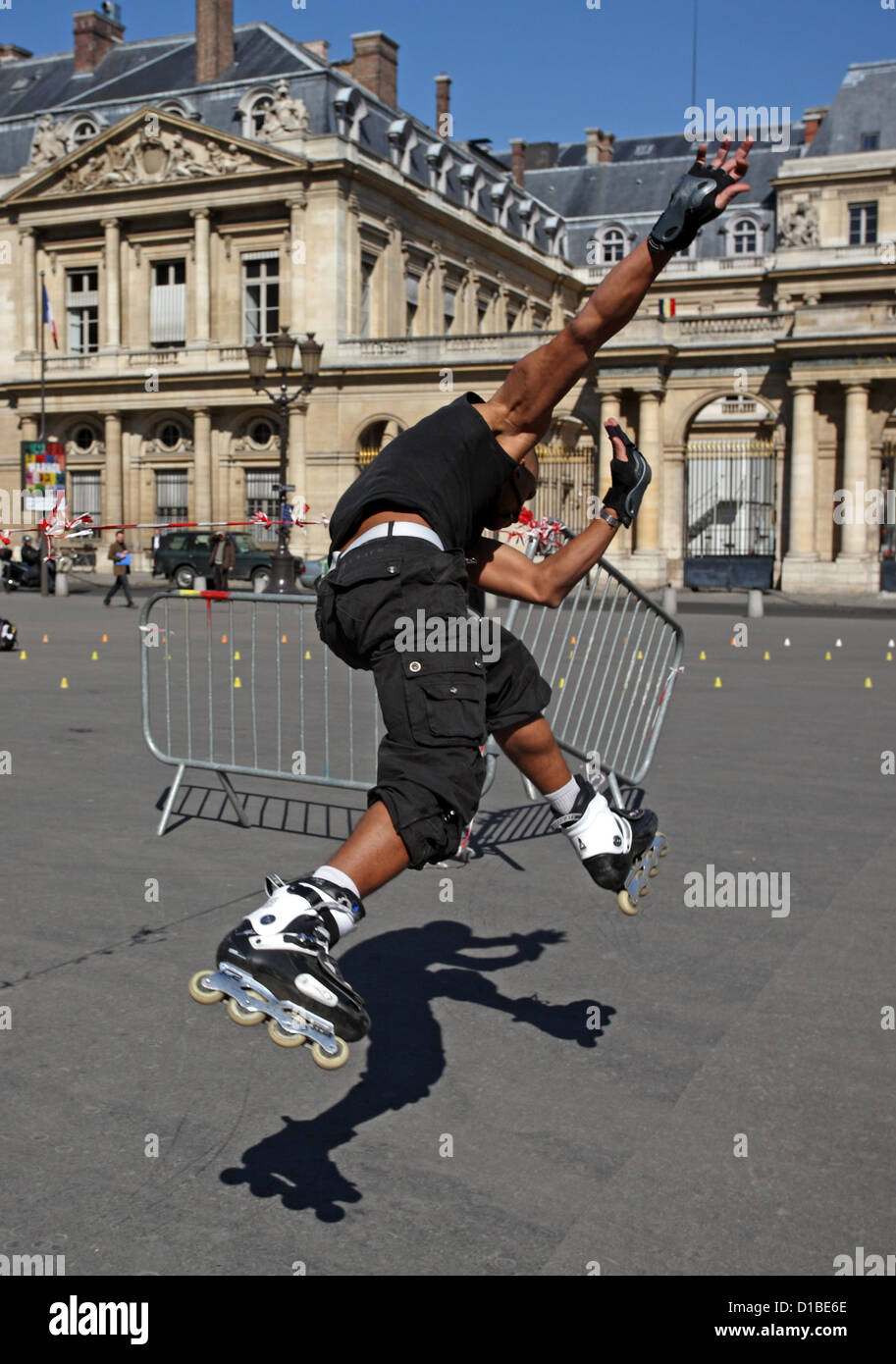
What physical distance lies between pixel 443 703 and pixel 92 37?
2350 inches

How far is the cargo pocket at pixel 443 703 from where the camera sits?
319 cm

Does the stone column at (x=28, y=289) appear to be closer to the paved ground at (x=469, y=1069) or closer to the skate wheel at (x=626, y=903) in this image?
the paved ground at (x=469, y=1069)

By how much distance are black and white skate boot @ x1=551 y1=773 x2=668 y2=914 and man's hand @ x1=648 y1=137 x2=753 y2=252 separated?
1.51 metres

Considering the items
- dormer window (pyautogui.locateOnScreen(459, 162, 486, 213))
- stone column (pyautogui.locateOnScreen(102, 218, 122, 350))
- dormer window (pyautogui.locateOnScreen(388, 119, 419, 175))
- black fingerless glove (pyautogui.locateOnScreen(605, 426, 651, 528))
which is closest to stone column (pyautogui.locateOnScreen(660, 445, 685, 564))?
dormer window (pyautogui.locateOnScreen(388, 119, 419, 175))

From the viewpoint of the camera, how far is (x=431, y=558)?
3.31m


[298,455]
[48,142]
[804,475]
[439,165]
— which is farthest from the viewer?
[439,165]

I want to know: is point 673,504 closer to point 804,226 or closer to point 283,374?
point 283,374

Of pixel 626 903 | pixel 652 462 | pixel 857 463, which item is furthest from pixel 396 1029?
pixel 652 462

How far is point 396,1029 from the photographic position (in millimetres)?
4262

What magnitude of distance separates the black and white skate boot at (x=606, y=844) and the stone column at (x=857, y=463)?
34.5m

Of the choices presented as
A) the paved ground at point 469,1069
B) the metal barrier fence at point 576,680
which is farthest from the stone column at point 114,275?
the paved ground at point 469,1069

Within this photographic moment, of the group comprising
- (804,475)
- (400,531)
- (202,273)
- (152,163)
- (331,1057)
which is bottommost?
(331,1057)

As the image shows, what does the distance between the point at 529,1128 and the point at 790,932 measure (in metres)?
2.14

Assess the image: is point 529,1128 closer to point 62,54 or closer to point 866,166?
point 866,166
